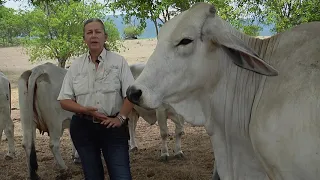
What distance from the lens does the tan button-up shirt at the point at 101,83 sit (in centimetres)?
363

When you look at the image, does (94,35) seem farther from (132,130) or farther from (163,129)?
(132,130)

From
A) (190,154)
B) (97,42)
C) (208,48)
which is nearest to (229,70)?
(208,48)

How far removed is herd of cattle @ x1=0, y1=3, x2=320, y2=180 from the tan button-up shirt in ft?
2.59

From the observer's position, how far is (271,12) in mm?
11805

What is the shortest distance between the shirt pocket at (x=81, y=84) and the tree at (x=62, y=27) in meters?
15.5

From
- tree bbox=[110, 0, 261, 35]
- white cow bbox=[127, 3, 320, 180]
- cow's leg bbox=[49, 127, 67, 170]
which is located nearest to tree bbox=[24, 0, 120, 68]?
tree bbox=[110, 0, 261, 35]

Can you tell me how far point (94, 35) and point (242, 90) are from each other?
1329 mm

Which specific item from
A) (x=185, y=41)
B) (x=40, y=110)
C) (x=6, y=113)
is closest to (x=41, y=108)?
(x=40, y=110)

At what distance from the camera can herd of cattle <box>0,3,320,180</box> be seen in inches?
96.5

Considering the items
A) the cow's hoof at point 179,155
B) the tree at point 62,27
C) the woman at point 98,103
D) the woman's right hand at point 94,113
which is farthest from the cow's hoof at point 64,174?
the tree at point 62,27

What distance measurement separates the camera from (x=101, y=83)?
3.64m

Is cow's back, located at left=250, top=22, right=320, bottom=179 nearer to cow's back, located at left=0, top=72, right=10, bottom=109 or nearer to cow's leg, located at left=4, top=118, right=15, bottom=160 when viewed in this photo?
cow's back, located at left=0, top=72, right=10, bottom=109

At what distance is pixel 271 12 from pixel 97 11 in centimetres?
977

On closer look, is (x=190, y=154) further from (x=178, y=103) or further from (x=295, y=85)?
(x=295, y=85)
